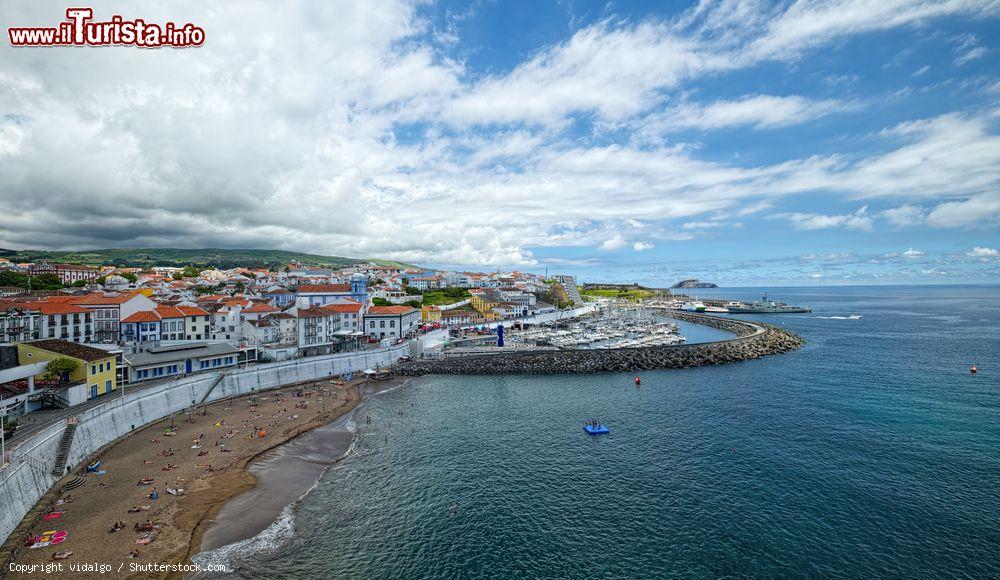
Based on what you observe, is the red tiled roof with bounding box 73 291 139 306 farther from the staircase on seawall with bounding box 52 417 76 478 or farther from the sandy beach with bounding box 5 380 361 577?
the staircase on seawall with bounding box 52 417 76 478

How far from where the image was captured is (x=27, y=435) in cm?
2559

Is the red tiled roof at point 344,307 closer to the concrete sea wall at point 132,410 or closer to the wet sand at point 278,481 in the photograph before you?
the concrete sea wall at point 132,410

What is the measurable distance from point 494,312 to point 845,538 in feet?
241

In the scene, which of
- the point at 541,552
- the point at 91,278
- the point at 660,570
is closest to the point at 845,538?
the point at 660,570

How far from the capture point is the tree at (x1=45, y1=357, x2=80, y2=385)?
106ft

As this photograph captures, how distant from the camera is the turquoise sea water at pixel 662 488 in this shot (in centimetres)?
2020

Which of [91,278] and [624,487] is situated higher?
[91,278]

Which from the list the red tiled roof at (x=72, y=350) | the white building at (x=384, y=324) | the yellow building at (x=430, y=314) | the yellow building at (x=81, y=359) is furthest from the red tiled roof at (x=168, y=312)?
the yellow building at (x=430, y=314)

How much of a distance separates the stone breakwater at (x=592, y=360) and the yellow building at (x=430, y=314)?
18.3 m

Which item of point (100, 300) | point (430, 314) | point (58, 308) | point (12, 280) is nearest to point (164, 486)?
point (58, 308)

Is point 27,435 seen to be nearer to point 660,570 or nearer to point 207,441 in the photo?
point 207,441

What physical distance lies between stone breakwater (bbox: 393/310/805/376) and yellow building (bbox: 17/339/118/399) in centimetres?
2767

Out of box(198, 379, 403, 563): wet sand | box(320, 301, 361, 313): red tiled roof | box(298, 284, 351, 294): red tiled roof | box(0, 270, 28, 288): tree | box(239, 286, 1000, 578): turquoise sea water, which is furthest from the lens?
box(298, 284, 351, 294): red tiled roof

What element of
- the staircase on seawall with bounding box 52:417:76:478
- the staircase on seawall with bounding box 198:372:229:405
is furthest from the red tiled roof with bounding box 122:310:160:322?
the staircase on seawall with bounding box 52:417:76:478
